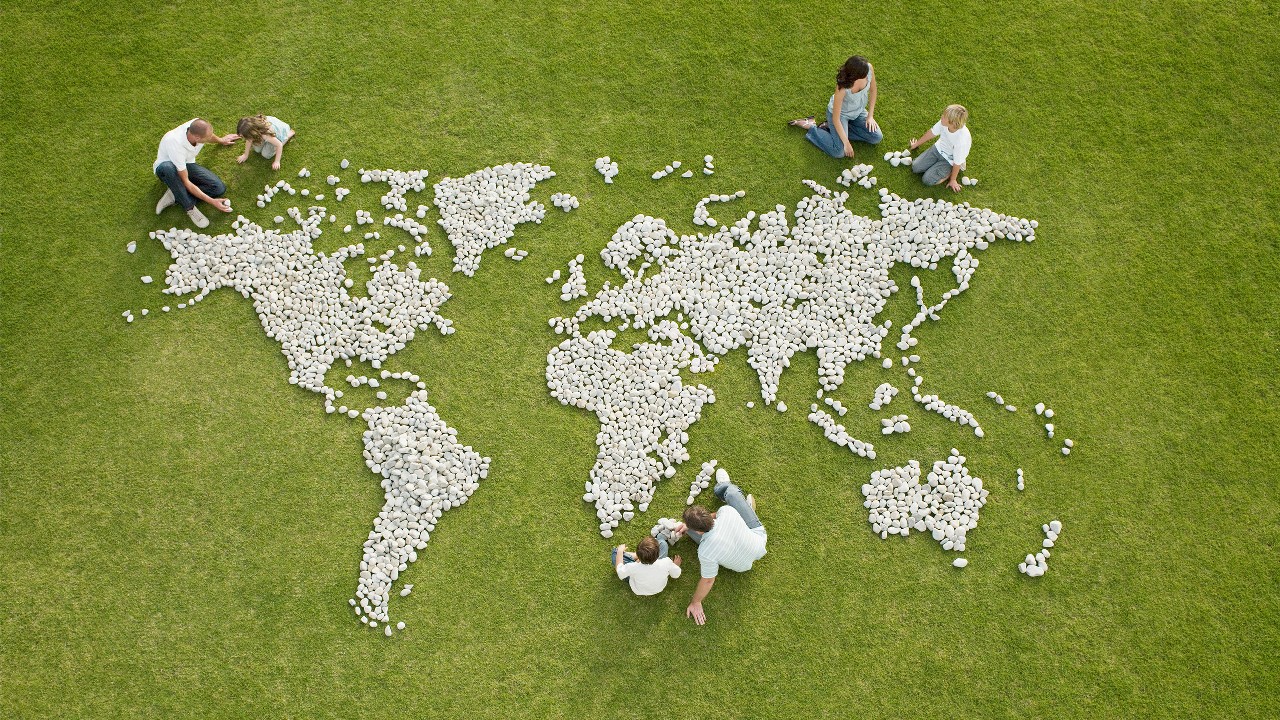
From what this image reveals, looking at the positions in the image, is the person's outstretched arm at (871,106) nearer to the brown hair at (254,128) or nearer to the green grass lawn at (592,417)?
the green grass lawn at (592,417)

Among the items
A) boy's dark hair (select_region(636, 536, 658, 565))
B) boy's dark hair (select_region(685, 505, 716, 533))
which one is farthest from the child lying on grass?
boy's dark hair (select_region(685, 505, 716, 533))

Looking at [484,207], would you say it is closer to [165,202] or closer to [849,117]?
[165,202]

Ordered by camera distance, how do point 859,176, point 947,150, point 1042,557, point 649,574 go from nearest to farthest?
1. point 649,574
2. point 1042,557
3. point 947,150
4. point 859,176

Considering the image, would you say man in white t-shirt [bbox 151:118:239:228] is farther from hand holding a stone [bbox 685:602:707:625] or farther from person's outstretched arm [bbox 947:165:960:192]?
person's outstretched arm [bbox 947:165:960:192]

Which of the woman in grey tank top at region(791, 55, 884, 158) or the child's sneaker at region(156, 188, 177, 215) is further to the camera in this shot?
the child's sneaker at region(156, 188, 177, 215)

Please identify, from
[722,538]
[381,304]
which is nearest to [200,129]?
[381,304]

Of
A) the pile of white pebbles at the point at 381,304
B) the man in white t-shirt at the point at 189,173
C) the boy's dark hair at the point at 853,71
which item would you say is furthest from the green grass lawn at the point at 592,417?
the boy's dark hair at the point at 853,71

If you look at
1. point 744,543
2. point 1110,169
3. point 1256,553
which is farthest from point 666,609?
point 1110,169
